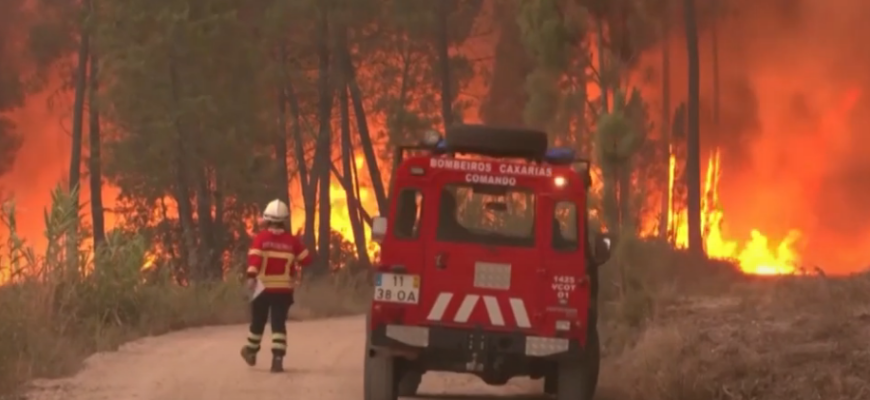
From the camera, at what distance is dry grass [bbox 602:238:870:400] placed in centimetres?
1138

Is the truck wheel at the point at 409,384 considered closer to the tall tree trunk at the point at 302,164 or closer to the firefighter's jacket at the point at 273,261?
the firefighter's jacket at the point at 273,261

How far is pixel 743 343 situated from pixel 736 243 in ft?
88.0

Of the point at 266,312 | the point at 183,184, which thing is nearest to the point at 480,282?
the point at 266,312

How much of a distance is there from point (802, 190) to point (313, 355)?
25.7m

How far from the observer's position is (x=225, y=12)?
111 ft

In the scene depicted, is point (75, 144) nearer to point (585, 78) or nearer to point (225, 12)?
point (225, 12)

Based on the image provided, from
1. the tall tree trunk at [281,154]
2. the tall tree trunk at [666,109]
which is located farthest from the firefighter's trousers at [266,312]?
the tall tree trunk at [281,154]

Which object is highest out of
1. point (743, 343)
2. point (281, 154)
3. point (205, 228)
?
point (281, 154)

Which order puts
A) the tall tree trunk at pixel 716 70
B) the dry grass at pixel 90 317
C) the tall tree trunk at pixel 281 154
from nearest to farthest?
the dry grass at pixel 90 317 < the tall tree trunk at pixel 716 70 < the tall tree trunk at pixel 281 154

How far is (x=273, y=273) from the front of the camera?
15.4 metres

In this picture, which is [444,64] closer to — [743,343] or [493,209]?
[493,209]

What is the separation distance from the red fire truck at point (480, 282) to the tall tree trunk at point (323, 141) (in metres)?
27.3

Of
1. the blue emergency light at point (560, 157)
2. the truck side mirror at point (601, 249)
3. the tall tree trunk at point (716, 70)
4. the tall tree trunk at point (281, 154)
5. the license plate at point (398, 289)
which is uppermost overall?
the tall tree trunk at point (716, 70)

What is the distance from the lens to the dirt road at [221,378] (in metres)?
13.3
